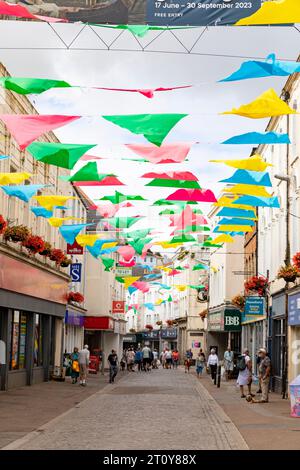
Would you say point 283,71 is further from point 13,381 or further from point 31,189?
point 13,381

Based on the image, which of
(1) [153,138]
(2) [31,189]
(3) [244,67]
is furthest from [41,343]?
(3) [244,67]

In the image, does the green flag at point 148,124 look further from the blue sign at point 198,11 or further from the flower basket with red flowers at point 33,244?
the flower basket with red flowers at point 33,244

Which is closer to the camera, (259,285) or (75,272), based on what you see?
(259,285)

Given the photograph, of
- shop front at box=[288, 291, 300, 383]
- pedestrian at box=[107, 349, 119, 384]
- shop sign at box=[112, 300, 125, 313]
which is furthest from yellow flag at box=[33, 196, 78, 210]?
shop sign at box=[112, 300, 125, 313]

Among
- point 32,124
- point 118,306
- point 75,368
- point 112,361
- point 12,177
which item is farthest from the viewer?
point 118,306

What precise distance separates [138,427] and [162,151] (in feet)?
18.8

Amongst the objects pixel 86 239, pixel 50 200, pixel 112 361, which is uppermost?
pixel 50 200

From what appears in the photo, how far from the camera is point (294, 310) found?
86.6ft

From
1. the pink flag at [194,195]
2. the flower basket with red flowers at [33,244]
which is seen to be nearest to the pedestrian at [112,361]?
the flower basket with red flowers at [33,244]

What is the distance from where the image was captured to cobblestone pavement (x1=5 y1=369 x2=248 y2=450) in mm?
13479

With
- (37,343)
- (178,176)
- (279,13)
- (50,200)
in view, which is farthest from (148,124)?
(37,343)

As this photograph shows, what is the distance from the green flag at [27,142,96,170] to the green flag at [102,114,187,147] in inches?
67.8

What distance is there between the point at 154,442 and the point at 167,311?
80.4 meters

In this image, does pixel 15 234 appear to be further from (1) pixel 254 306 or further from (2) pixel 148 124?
(1) pixel 254 306
